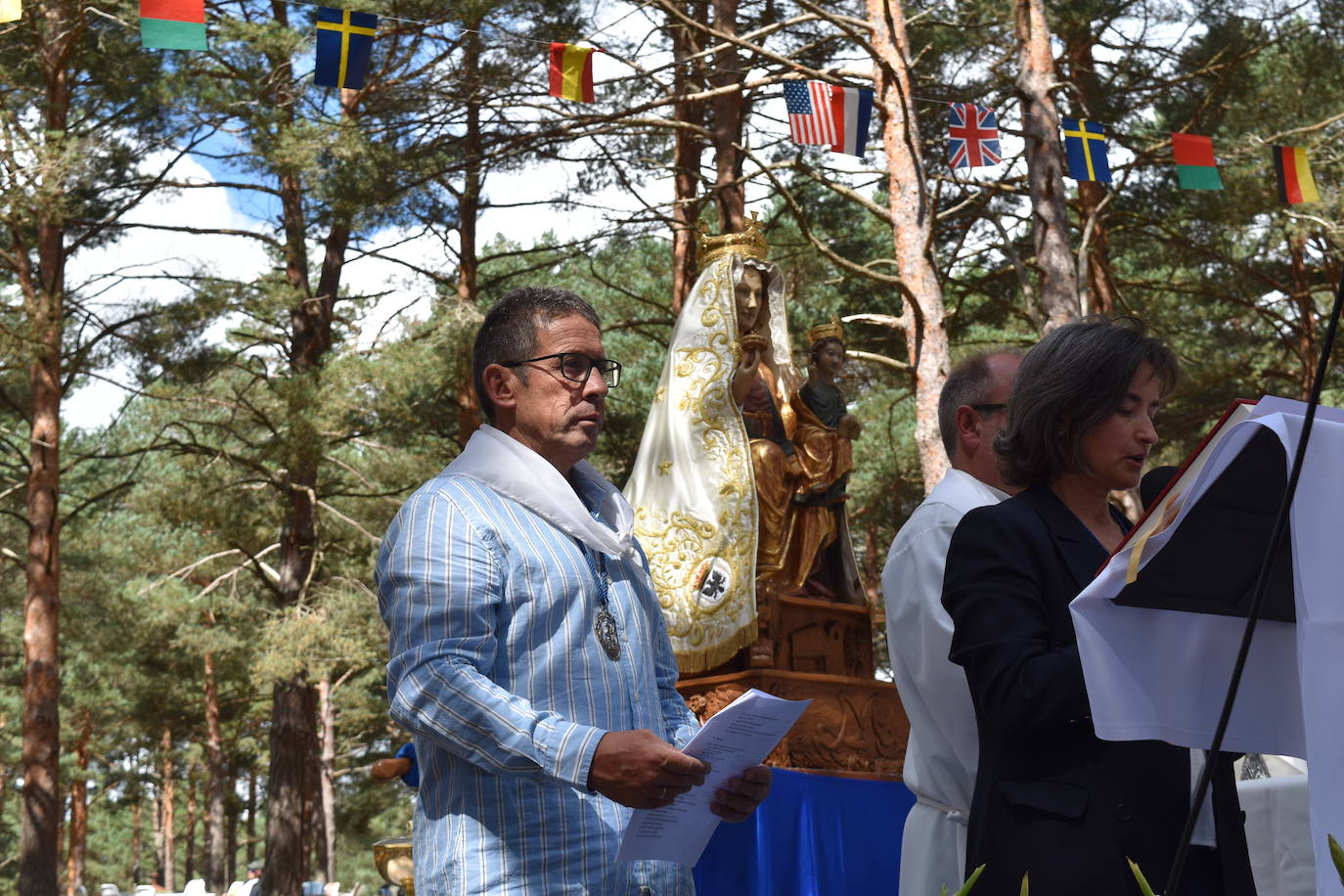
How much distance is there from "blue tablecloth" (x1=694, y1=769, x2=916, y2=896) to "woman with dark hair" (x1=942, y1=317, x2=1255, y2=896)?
239cm

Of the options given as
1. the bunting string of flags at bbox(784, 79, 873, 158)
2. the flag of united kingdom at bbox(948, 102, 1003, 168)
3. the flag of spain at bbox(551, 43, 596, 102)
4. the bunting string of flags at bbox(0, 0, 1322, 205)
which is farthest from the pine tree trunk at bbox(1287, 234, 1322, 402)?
the flag of spain at bbox(551, 43, 596, 102)

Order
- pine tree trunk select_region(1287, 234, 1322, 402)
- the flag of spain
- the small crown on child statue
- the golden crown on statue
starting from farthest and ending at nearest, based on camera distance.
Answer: pine tree trunk select_region(1287, 234, 1322, 402)
the flag of spain
the small crown on child statue
the golden crown on statue

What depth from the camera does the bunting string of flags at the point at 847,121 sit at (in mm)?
8961

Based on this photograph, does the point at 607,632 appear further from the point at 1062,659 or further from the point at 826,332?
the point at 826,332

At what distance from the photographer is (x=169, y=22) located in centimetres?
784

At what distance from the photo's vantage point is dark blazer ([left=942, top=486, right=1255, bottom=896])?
6.38 feet

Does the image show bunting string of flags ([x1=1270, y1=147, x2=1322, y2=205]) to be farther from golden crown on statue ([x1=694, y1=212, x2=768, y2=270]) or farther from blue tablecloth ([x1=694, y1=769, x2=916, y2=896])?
blue tablecloth ([x1=694, y1=769, x2=916, y2=896])

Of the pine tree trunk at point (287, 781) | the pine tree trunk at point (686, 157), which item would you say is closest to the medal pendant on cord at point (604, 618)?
the pine tree trunk at point (686, 157)

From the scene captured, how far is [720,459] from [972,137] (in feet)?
14.9

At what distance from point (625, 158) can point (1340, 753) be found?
46.4ft

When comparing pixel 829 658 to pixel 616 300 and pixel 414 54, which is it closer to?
pixel 414 54

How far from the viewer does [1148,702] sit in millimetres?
1830

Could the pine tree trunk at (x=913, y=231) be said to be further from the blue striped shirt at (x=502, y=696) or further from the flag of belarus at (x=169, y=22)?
the blue striped shirt at (x=502, y=696)

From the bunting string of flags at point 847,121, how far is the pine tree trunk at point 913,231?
36 cm
